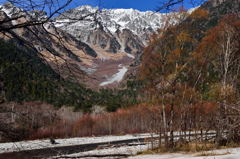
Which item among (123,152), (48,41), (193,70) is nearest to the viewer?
(48,41)

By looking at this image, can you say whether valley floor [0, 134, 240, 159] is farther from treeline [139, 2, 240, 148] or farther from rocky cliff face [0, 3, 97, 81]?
treeline [139, 2, 240, 148]

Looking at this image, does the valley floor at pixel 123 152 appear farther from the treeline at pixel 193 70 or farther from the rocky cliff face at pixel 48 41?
the treeline at pixel 193 70

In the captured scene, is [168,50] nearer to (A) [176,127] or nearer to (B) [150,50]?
(B) [150,50]

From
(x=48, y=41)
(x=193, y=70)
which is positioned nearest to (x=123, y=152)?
(x=193, y=70)

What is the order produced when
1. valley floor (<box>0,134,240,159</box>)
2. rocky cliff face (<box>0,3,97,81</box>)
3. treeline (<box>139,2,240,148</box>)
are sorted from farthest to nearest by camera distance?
treeline (<box>139,2,240,148</box>) → valley floor (<box>0,134,240,159</box>) → rocky cliff face (<box>0,3,97,81</box>)

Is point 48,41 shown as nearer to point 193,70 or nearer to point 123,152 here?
point 193,70

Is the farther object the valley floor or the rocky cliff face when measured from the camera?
the valley floor

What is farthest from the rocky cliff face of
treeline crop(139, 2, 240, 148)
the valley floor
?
treeline crop(139, 2, 240, 148)

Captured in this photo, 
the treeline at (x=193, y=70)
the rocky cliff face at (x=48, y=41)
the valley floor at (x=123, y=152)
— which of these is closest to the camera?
the rocky cliff face at (x=48, y=41)

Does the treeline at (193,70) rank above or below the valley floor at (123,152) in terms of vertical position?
above

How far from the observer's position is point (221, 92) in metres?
12.0

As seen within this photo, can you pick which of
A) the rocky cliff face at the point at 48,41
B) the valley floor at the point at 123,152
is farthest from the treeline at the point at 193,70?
the rocky cliff face at the point at 48,41

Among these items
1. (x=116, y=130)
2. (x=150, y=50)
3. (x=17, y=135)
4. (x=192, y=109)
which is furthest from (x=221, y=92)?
(x=116, y=130)

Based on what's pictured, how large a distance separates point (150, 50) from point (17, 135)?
34.1ft
